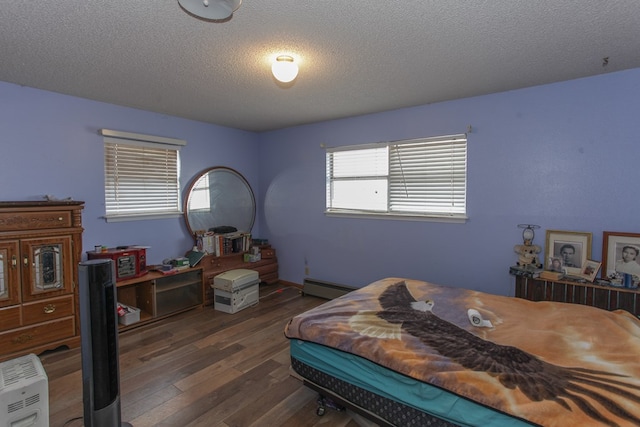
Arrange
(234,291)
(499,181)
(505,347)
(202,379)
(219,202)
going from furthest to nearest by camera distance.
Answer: (219,202)
(234,291)
(499,181)
(202,379)
(505,347)

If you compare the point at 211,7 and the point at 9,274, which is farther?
the point at 9,274

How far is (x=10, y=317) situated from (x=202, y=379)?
165 cm

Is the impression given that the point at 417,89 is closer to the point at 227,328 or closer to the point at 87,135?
the point at 227,328

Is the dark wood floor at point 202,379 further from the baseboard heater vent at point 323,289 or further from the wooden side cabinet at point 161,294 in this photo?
the baseboard heater vent at point 323,289

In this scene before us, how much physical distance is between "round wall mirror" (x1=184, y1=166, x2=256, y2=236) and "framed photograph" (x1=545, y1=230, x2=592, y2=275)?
3753 millimetres

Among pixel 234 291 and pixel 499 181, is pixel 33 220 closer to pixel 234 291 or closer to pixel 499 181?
pixel 234 291

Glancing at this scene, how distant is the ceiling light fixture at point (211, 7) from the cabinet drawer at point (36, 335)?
9.28ft

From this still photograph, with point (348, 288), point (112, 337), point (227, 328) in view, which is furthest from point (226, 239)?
point (112, 337)

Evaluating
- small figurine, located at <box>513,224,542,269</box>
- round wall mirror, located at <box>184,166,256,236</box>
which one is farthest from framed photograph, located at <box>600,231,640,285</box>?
round wall mirror, located at <box>184,166,256,236</box>

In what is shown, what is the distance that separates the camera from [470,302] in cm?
250

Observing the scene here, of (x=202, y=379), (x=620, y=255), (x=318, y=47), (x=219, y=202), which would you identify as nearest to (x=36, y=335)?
(x=202, y=379)

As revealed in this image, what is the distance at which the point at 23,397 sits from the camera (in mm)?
1684

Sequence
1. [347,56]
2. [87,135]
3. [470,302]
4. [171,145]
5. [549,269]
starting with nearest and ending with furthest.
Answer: [347,56] → [470,302] → [549,269] → [87,135] → [171,145]

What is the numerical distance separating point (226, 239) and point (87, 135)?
1913mm
